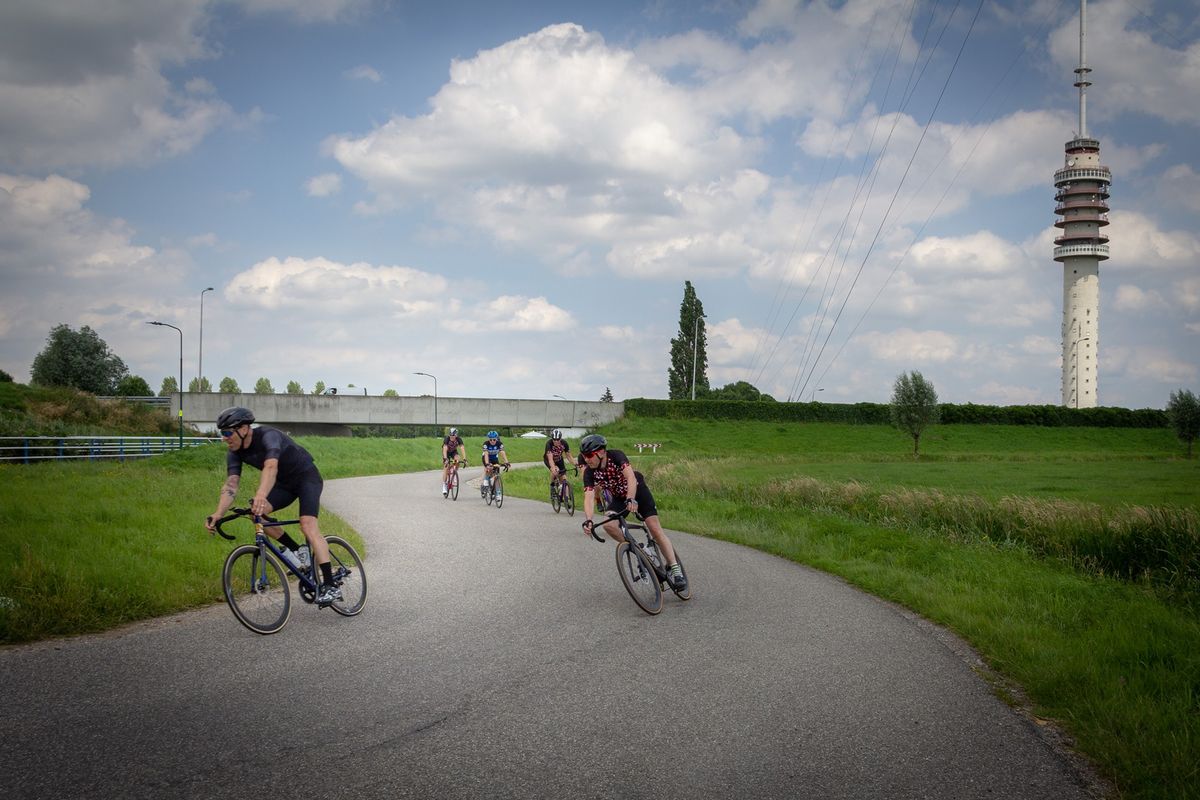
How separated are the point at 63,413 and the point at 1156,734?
6194 centimetres

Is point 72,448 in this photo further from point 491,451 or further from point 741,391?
point 741,391

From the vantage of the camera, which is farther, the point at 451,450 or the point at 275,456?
the point at 451,450

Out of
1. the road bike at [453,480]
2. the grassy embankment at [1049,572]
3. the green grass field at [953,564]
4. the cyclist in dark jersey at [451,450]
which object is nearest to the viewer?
the grassy embankment at [1049,572]

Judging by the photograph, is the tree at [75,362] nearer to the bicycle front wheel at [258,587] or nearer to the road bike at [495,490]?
the road bike at [495,490]

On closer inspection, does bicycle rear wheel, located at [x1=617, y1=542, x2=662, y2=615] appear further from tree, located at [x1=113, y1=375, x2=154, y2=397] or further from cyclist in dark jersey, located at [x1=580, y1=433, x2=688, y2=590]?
tree, located at [x1=113, y1=375, x2=154, y2=397]

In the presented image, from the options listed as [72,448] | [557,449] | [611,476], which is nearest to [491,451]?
[557,449]

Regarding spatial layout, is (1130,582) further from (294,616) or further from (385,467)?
(385,467)

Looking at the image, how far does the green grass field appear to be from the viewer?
6.08 m

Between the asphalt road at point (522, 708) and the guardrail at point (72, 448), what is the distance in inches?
1165

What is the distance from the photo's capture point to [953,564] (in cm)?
1272

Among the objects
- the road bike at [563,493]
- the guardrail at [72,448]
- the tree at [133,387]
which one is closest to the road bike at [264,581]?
the road bike at [563,493]

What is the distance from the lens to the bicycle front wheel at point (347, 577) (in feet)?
27.0

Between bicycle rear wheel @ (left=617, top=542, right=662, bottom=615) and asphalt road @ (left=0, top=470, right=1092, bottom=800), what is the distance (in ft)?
0.81

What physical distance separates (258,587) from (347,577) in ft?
2.88
